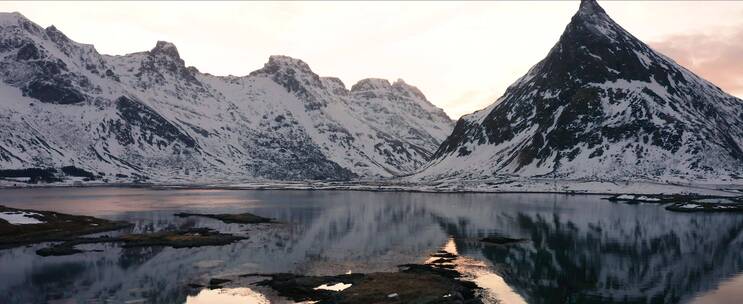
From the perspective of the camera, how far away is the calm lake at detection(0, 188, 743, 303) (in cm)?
6038

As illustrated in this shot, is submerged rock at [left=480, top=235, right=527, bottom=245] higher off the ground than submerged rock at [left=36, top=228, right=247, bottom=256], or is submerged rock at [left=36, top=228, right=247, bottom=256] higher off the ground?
submerged rock at [left=480, top=235, right=527, bottom=245]

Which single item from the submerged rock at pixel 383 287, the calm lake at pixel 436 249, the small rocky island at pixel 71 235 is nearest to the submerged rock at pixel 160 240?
the small rocky island at pixel 71 235

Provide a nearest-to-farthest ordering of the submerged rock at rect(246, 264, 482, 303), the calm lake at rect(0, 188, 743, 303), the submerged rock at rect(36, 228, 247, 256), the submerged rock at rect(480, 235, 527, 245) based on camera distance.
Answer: the submerged rock at rect(246, 264, 482, 303) < the calm lake at rect(0, 188, 743, 303) < the submerged rock at rect(36, 228, 247, 256) < the submerged rock at rect(480, 235, 527, 245)

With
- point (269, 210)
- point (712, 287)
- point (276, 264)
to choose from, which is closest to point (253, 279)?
point (276, 264)

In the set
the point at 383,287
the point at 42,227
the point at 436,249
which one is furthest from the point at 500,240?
the point at 42,227

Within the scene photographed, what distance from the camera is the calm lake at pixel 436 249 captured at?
60.4 meters

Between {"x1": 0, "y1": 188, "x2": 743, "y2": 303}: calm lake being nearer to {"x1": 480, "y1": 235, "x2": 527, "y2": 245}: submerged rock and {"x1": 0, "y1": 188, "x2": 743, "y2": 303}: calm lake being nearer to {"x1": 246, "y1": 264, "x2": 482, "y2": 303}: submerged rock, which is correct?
{"x1": 480, "y1": 235, "x2": 527, "y2": 245}: submerged rock

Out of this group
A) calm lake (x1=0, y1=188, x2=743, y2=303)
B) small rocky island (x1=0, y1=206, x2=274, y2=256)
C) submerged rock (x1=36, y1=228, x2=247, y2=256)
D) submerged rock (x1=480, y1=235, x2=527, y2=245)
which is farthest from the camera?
submerged rock (x1=480, y1=235, x2=527, y2=245)

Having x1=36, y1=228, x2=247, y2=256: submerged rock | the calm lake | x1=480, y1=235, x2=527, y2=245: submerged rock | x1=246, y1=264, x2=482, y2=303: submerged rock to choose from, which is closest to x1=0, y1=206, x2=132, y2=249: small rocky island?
the calm lake

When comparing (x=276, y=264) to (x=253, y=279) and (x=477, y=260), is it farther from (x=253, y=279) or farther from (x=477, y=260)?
(x=477, y=260)

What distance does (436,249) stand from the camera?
8944 centimetres

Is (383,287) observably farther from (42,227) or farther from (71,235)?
(42,227)

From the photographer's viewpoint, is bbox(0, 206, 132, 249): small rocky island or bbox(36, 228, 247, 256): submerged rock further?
bbox(0, 206, 132, 249): small rocky island

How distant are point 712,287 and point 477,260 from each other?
2632 centimetres
